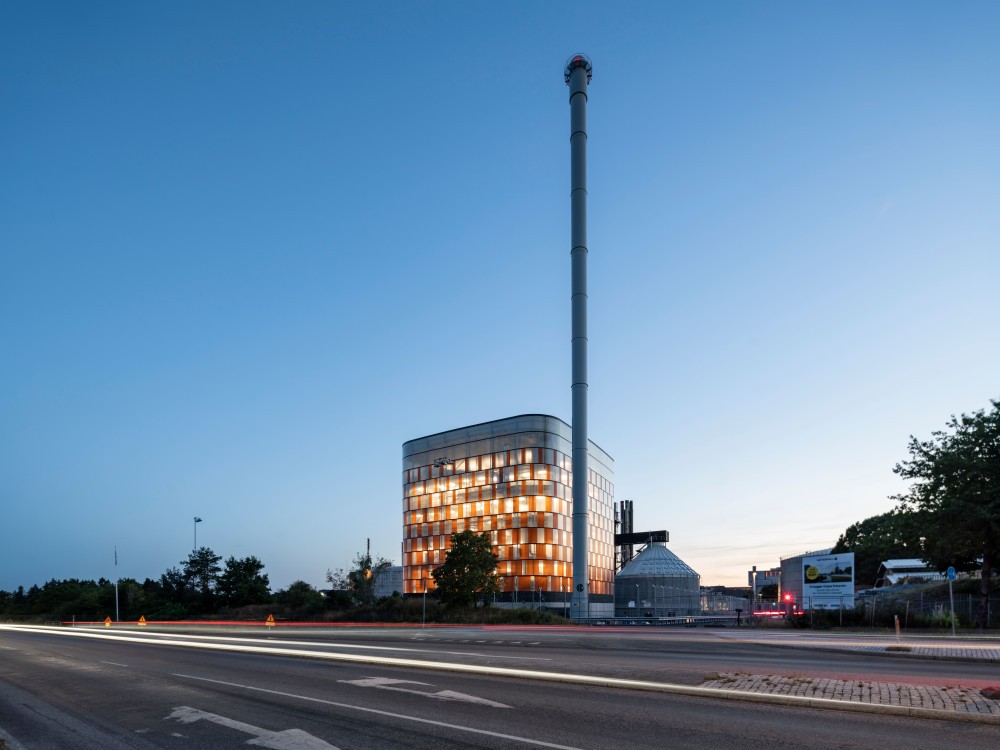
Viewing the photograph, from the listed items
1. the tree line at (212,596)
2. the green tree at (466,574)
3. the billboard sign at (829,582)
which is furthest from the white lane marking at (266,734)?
the tree line at (212,596)

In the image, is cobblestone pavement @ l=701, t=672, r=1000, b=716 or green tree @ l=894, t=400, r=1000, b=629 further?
green tree @ l=894, t=400, r=1000, b=629

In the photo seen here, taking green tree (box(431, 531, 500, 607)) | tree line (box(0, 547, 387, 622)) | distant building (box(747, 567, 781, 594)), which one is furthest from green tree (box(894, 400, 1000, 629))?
distant building (box(747, 567, 781, 594))

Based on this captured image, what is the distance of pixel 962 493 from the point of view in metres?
36.8

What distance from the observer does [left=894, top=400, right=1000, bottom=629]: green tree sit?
118 ft

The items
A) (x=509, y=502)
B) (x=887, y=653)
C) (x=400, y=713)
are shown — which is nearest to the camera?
(x=400, y=713)

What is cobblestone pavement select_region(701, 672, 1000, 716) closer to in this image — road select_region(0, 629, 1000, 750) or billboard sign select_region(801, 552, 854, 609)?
road select_region(0, 629, 1000, 750)

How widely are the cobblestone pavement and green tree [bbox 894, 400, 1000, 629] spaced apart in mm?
27639

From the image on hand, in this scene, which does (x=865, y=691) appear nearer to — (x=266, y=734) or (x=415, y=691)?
(x=415, y=691)

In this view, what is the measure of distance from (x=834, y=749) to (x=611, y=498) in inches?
4273

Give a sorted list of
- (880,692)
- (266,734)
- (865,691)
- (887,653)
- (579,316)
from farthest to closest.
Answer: (579,316)
(887,653)
(865,691)
(880,692)
(266,734)

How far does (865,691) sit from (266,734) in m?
9.80

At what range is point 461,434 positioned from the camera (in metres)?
99.5

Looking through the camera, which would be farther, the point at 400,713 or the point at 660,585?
the point at 660,585

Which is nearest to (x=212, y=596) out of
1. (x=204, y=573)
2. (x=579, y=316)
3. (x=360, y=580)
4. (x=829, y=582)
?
(x=204, y=573)
